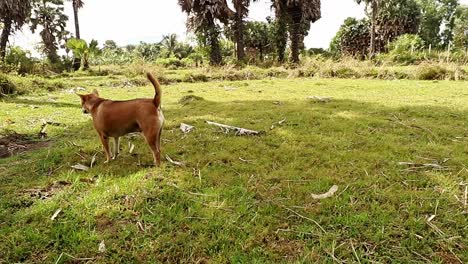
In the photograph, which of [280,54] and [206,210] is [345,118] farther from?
[280,54]

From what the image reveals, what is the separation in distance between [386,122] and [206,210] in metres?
4.70

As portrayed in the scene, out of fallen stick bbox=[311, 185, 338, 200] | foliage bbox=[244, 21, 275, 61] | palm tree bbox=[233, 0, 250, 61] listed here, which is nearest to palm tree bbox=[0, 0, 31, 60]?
palm tree bbox=[233, 0, 250, 61]

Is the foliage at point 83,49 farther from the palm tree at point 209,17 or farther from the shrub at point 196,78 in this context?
the shrub at point 196,78

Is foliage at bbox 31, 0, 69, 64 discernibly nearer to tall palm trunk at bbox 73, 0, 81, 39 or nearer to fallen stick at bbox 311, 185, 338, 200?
tall palm trunk at bbox 73, 0, 81, 39

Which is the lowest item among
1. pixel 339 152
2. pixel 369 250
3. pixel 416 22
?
pixel 369 250

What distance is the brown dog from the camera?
409 cm

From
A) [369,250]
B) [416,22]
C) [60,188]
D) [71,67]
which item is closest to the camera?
[369,250]

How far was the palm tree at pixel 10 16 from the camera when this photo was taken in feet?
61.3

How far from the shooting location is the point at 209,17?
23.6 metres

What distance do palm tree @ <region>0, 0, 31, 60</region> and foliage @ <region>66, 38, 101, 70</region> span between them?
3.49 metres

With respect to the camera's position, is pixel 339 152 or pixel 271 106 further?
pixel 271 106

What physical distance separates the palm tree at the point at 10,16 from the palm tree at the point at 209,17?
363 inches

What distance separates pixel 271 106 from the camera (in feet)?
29.6

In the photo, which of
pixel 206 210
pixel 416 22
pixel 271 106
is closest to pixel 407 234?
pixel 206 210
